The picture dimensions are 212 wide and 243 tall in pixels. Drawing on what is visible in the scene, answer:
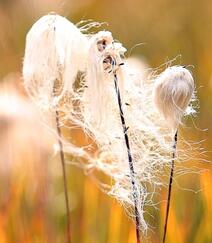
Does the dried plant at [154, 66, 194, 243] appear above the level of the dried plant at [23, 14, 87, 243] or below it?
below

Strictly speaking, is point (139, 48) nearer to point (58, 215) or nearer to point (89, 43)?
point (58, 215)

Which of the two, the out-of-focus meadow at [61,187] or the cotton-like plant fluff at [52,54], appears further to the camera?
the out-of-focus meadow at [61,187]

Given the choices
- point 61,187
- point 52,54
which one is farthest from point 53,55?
point 61,187

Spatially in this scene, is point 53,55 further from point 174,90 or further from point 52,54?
point 174,90

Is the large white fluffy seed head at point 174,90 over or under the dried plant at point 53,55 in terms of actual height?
under

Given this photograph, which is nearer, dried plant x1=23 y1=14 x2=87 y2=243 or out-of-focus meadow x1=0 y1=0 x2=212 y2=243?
dried plant x1=23 y1=14 x2=87 y2=243

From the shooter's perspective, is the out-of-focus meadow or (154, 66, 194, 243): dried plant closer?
(154, 66, 194, 243): dried plant
